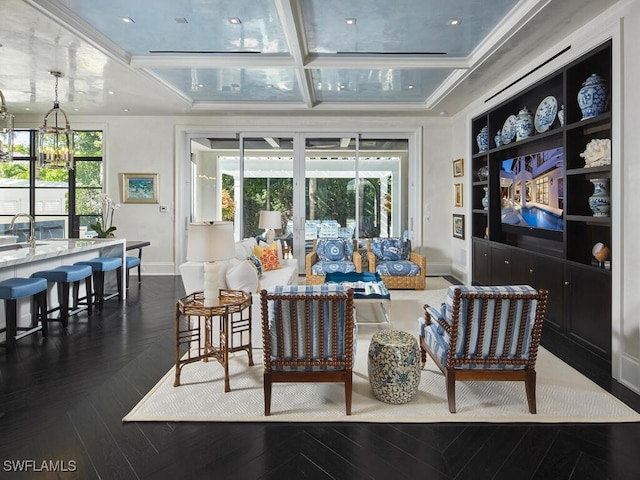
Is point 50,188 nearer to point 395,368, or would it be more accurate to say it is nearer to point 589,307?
point 395,368

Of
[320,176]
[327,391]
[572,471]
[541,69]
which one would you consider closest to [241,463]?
[327,391]

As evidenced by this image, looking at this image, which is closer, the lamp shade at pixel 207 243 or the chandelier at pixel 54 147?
the lamp shade at pixel 207 243

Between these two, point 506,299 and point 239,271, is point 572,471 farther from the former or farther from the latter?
point 239,271

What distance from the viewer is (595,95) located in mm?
3707

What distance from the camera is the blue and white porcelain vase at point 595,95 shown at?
3.70 metres

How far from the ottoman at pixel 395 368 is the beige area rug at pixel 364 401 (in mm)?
77

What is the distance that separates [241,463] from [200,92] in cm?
583

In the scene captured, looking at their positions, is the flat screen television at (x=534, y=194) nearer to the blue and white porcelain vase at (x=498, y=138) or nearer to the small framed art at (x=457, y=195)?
the blue and white porcelain vase at (x=498, y=138)

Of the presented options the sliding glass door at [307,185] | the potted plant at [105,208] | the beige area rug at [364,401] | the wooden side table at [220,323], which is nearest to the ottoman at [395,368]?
the beige area rug at [364,401]

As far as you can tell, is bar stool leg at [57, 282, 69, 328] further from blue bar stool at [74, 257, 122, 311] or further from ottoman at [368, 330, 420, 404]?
ottoman at [368, 330, 420, 404]

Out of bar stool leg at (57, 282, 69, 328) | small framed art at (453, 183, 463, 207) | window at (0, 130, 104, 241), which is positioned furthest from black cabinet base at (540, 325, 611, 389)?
window at (0, 130, 104, 241)

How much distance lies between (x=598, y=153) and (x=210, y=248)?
3.43m

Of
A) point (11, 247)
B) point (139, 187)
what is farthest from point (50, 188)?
point (11, 247)

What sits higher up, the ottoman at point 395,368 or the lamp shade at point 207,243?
the lamp shade at point 207,243
